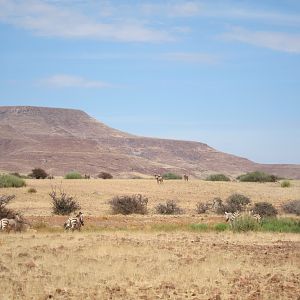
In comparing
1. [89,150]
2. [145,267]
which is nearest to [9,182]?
[145,267]

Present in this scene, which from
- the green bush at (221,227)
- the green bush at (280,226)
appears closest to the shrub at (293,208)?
the green bush at (280,226)

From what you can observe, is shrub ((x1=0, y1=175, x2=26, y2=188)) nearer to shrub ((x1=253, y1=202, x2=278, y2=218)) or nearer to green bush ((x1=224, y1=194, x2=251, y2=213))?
green bush ((x1=224, y1=194, x2=251, y2=213))

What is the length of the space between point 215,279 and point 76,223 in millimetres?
10857

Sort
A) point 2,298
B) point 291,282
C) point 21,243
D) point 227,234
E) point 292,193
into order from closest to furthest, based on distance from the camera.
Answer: point 2,298 → point 291,282 → point 21,243 → point 227,234 → point 292,193

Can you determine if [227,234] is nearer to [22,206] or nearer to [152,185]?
[22,206]

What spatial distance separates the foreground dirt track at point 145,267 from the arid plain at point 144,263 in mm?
19

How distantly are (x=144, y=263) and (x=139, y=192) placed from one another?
119 feet

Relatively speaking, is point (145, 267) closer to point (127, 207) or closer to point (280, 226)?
point (280, 226)

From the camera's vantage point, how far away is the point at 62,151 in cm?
13075

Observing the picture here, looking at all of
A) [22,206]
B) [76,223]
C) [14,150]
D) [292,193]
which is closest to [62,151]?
[14,150]

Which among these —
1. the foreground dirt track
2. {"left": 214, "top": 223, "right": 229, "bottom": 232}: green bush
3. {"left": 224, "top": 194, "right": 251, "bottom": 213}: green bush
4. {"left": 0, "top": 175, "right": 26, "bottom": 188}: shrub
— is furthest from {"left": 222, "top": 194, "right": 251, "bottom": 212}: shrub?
{"left": 0, "top": 175, "right": 26, "bottom": 188}: shrub

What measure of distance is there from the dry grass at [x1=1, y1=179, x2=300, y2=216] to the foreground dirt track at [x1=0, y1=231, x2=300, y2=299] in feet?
46.4

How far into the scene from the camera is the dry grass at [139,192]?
125 feet

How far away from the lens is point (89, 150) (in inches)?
5379
